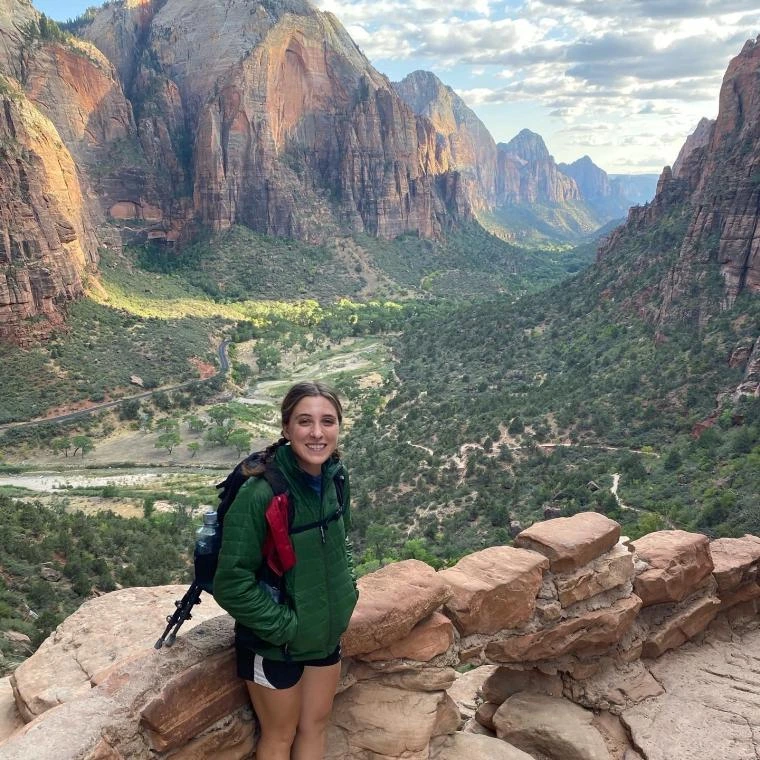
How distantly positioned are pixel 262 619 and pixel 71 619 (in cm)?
346

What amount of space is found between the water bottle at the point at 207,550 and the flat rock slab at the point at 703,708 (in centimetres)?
471

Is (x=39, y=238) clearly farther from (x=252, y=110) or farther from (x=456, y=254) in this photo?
(x=456, y=254)

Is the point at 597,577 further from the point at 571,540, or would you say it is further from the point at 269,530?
the point at 269,530

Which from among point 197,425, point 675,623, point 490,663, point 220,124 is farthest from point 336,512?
point 220,124

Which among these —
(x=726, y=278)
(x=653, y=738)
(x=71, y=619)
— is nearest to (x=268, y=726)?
(x=71, y=619)

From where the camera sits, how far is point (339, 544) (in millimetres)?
4207

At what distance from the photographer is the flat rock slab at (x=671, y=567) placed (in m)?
7.00

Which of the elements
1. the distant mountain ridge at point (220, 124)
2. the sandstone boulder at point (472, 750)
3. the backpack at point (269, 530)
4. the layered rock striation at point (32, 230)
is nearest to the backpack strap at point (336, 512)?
the backpack at point (269, 530)

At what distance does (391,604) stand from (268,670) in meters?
1.38

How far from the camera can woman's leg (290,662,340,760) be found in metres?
4.29

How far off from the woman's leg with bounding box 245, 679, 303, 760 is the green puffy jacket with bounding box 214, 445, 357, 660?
301 mm

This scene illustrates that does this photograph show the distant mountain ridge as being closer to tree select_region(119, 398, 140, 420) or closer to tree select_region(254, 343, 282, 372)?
tree select_region(254, 343, 282, 372)

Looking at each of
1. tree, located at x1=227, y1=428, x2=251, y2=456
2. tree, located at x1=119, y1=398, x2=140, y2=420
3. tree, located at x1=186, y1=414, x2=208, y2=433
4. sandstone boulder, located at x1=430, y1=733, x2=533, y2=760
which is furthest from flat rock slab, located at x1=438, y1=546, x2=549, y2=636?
tree, located at x1=119, y1=398, x2=140, y2=420

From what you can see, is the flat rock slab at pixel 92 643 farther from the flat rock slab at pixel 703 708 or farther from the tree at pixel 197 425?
the tree at pixel 197 425
